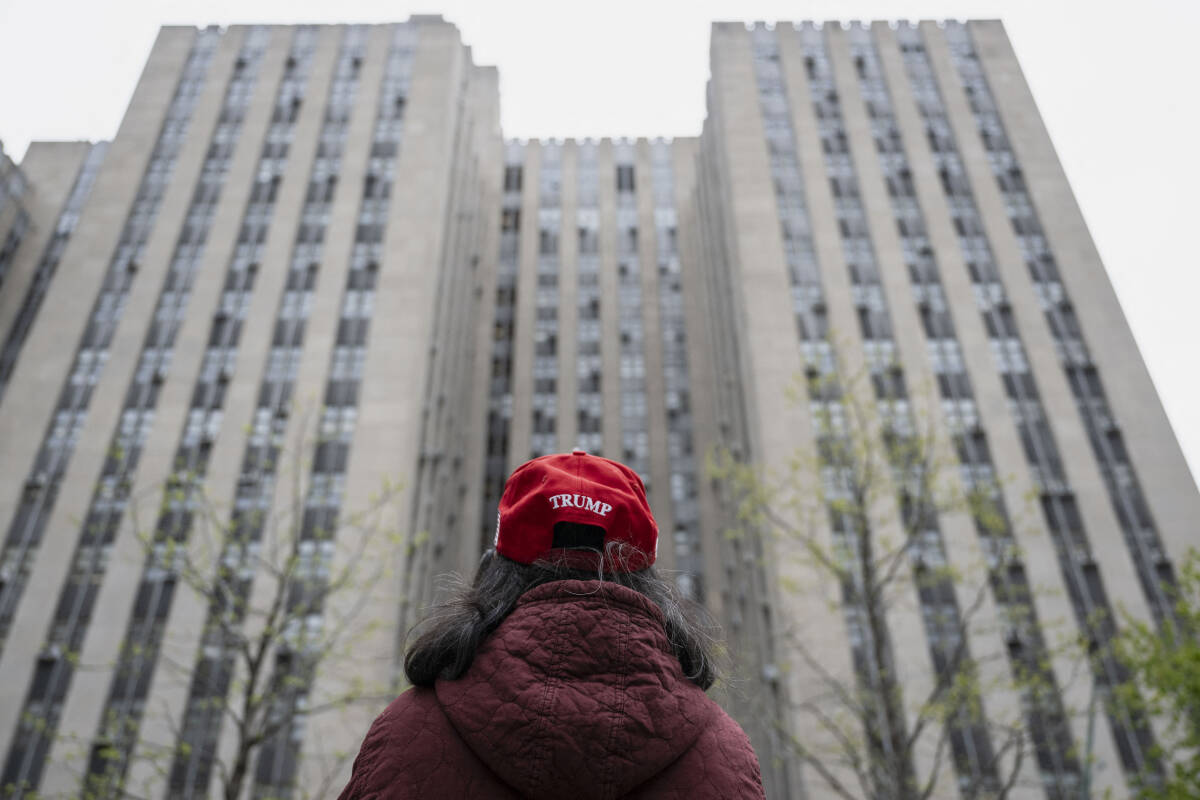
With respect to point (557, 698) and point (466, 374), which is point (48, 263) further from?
point (557, 698)

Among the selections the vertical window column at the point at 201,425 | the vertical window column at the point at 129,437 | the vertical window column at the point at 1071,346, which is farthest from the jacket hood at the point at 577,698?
the vertical window column at the point at 1071,346

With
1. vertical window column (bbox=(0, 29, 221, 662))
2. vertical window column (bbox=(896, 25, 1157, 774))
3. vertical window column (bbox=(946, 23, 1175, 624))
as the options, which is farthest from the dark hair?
vertical window column (bbox=(0, 29, 221, 662))

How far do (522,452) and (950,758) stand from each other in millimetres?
32746

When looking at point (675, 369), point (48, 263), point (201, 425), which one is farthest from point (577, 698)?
point (48, 263)

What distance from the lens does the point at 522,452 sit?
54.5m

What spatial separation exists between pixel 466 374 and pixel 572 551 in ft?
172

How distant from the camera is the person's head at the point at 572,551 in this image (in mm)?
2449

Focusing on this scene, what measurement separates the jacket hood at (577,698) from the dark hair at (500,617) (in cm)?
7

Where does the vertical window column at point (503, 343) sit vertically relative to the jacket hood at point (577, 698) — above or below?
above

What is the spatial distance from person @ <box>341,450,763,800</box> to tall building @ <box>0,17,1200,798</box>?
22724 millimetres

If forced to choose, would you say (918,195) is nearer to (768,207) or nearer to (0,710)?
(768,207)

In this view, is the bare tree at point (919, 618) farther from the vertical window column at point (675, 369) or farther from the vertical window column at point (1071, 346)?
the vertical window column at point (675, 369)

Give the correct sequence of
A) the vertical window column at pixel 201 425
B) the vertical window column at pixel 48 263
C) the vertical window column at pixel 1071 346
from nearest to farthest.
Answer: the vertical window column at pixel 201 425 < the vertical window column at pixel 1071 346 < the vertical window column at pixel 48 263

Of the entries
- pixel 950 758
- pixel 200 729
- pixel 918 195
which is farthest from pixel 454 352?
pixel 950 758
